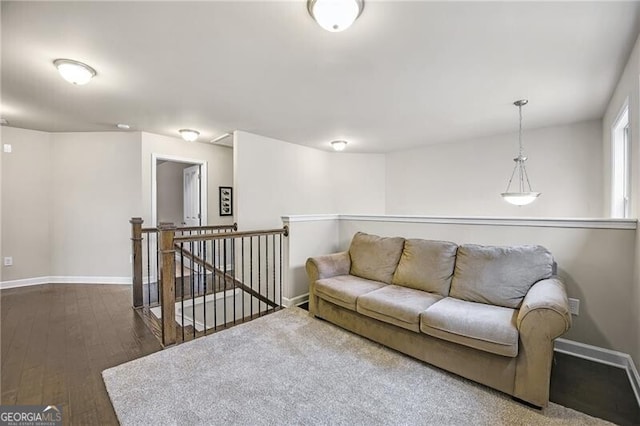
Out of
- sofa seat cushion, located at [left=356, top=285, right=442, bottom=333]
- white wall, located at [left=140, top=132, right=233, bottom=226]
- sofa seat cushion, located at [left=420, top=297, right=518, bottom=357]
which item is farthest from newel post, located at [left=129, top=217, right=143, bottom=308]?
sofa seat cushion, located at [left=420, top=297, right=518, bottom=357]

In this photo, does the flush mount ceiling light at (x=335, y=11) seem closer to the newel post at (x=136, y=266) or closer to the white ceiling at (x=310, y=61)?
the white ceiling at (x=310, y=61)

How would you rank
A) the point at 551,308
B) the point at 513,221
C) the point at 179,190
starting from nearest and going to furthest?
the point at 551,308
the point at 513,221
the point at 179,190

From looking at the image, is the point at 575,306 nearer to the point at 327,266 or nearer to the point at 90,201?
the point at 327,266

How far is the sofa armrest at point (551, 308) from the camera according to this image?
5.41 ft

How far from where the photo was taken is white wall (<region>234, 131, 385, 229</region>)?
4289 millimetres

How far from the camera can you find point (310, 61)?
226 centimetres

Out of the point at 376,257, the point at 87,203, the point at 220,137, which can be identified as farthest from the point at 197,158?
the point at 376,257

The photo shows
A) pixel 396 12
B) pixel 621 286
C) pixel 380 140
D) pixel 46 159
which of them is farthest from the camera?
pixel 380 140

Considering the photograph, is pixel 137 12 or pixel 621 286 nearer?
pixel 137 12

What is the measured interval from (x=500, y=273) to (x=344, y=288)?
1346 millimetres

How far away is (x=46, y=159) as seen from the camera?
443cm

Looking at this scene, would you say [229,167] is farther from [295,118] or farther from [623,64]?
[623,64]

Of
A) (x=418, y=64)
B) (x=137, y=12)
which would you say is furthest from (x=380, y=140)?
(x=137, y=12)

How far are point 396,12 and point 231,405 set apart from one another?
261 cm
